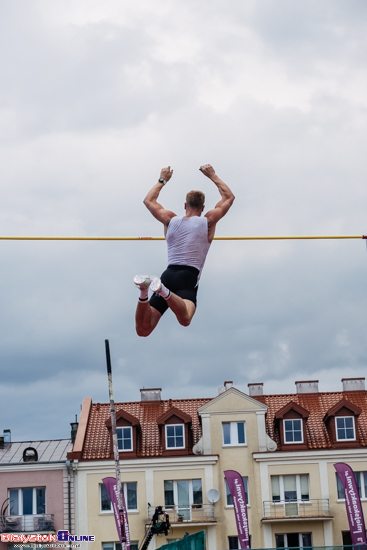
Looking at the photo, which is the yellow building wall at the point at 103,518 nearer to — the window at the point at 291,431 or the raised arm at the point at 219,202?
the window at the point at 291,431

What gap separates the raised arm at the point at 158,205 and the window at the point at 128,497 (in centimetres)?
2734

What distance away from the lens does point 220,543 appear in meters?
36.8

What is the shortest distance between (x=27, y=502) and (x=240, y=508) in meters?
9.62

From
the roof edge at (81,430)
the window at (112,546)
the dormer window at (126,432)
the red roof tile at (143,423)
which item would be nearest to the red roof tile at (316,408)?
the red roof tile at (143,423)

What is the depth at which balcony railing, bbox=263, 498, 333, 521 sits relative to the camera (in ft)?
120

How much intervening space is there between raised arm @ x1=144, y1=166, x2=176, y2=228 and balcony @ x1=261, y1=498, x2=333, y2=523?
27.1 metres

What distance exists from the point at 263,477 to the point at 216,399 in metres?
4.02

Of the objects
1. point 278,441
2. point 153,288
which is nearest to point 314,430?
point 278,441

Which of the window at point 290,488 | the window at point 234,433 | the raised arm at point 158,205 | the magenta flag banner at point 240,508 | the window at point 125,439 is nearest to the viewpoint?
the raised arm at point 158,205

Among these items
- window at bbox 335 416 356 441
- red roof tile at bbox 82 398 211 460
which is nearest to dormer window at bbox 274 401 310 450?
window at bbox 335 416 356 441

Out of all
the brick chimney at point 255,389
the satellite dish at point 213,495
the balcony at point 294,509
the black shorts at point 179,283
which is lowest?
the balcony at point 294,509

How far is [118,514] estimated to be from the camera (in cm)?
3594

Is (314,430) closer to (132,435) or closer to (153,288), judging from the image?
(132,435)

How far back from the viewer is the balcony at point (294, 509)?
1444 inches
